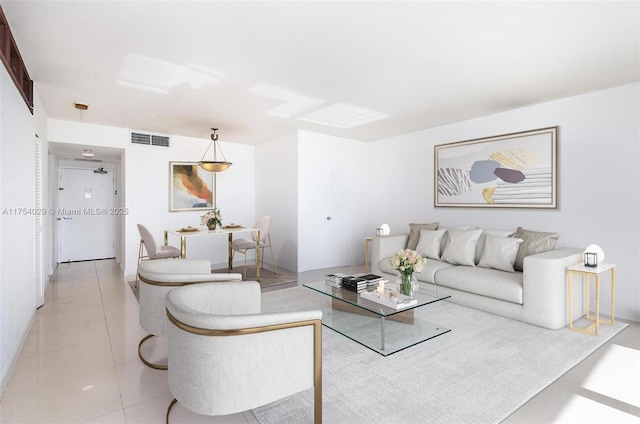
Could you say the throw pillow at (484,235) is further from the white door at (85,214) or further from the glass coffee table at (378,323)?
the white door at (85,214)

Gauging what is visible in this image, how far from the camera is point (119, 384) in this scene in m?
2.22

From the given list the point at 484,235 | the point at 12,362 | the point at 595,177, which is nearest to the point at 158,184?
the point at 12,362

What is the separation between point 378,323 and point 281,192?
354 centimetres

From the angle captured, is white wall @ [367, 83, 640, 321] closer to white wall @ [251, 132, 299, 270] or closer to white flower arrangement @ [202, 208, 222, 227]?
white wall @ [251, 132, 299, 270]

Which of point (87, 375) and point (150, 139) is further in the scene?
point (150, 139)

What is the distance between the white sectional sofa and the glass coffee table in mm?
732

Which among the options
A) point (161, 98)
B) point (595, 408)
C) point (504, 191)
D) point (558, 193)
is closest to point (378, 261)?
point (504, 191)

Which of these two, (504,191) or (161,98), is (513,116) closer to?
(504,191)

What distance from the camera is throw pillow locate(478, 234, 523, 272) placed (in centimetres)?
374

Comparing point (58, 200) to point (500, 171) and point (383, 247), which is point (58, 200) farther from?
point (500, 171)

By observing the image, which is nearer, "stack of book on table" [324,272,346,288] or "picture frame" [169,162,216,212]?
"stack of book on table" [324,272,346,288]

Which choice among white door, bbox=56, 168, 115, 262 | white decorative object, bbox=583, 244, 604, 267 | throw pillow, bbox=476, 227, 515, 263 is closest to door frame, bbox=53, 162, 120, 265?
white door, bbox=56, 168, 115, 262

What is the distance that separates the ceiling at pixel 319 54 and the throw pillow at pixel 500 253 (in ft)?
5.68

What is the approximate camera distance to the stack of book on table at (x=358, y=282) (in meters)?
3.24
